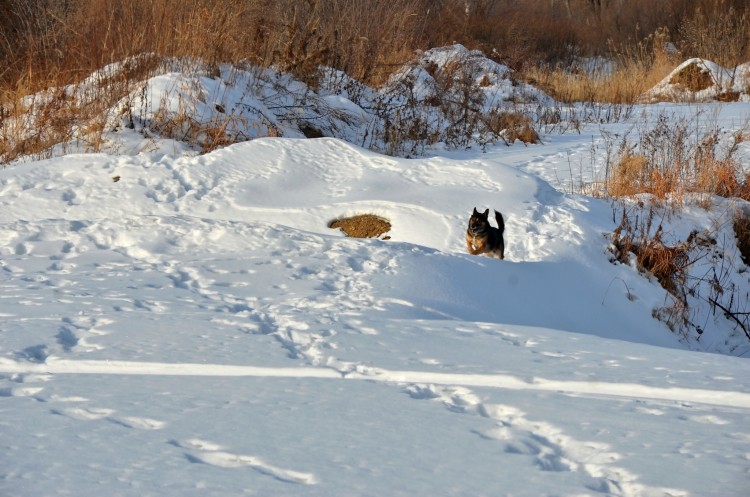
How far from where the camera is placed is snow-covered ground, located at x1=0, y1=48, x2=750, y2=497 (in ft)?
6.24

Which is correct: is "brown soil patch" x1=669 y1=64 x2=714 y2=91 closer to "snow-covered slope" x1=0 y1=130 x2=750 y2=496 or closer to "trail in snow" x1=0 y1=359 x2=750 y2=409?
"snow-covered slope" x1=0 y1=130 x2=750 y2=496

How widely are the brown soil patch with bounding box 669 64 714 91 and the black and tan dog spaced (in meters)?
9.94

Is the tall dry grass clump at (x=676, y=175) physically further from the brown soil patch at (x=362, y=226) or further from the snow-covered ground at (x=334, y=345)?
the brown soil patch at (x=362, y=226)

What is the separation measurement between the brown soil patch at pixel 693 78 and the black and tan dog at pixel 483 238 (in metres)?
9.94

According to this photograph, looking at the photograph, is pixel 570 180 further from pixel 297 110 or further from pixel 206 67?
pixel 206 67

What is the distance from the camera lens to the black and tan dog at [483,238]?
4.95 meters

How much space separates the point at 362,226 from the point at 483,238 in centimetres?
91

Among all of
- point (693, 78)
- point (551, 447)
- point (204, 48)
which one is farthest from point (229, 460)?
point (693, 78)

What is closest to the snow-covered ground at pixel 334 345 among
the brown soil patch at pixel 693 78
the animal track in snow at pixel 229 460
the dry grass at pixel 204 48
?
the animal track in snow at pixel 229 460

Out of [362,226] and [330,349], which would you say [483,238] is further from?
[330,349]

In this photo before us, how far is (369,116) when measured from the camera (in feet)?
31.3

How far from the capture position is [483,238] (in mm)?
4973


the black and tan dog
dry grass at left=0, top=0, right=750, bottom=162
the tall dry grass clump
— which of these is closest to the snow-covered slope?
the black and tan dog

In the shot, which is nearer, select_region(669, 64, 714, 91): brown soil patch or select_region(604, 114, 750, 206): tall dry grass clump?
select_region(604, 114, 750, 206): tall dry grass clump
